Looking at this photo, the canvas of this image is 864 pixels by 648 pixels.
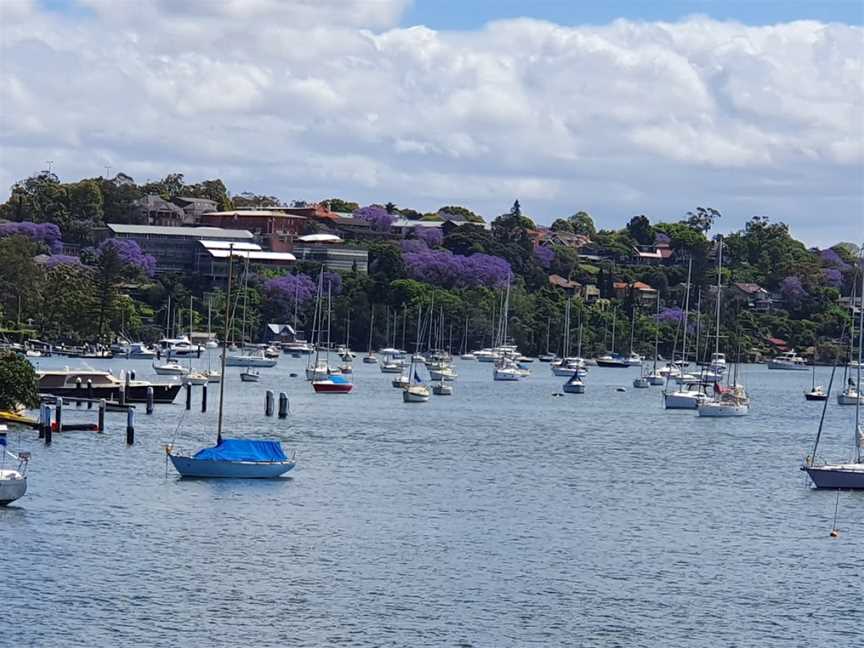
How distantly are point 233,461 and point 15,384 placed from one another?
23165 millimetres

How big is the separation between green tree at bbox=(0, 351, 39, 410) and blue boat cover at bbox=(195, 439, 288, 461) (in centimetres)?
2145

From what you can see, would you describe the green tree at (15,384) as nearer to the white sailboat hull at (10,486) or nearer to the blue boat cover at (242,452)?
the blue boat cover at (242,452)

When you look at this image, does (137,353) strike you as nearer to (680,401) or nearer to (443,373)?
(443,373)

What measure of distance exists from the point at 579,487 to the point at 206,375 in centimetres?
6954

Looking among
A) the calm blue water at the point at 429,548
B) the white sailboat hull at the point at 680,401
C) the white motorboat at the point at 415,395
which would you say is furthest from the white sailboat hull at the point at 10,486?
the white sailboat hull at the point at 680,401

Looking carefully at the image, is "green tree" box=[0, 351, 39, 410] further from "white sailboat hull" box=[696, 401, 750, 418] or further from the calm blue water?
"white sailboat hull" box=[696, 401, 750, 418]

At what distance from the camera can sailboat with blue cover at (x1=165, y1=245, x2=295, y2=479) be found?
68.9 meters

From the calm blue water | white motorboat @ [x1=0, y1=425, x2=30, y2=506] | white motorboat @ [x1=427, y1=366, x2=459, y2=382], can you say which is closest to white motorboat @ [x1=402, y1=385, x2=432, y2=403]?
white motorboat @ [x1=427, y1=366, x2=459, y2=382]

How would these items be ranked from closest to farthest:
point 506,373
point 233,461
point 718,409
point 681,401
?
point 233,461 → point 718,409 → point 681,401 → point 506,373

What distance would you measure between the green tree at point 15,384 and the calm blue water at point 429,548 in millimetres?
4299

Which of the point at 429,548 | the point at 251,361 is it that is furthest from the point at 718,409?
the point at 429,548

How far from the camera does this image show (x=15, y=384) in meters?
87.9

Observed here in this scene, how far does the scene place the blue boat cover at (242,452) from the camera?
68.9 meters

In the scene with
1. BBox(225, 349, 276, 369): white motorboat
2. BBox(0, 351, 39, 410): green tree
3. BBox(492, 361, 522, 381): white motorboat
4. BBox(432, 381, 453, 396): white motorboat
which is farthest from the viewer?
BBox(225, 349, 276, 369): white motorboat
